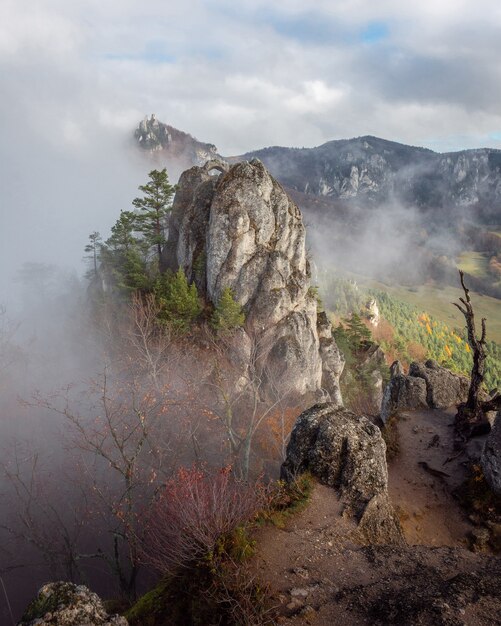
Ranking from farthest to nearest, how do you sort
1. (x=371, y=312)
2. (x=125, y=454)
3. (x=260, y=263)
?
(x=371, y=312), (x=260, y=263), (x=125, y=454)

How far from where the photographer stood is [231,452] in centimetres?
2909

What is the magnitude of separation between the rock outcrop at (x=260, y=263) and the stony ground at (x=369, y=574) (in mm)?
23953

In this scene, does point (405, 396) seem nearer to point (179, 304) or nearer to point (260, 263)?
point (260, 263)

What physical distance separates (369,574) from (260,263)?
3318 cm

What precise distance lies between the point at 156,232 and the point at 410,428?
3778cm

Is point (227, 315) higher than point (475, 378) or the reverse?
higher

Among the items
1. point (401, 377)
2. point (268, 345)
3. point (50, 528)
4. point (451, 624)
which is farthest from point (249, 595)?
point (268, 345)

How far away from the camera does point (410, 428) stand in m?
26.8

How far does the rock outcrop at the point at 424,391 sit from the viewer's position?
2978cm

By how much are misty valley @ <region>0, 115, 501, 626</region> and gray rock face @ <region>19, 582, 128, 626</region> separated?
43 millimetres

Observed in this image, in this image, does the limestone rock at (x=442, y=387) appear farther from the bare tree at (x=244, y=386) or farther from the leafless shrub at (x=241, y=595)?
the leafless shrub at (x=241, y=595)

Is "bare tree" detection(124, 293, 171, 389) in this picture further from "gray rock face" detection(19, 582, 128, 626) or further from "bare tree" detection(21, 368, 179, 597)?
"gray rock face" detection(19, 582, 128, 626)

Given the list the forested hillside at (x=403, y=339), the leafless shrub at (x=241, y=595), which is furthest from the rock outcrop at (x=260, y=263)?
the forested hillside at (x=403, y=339)

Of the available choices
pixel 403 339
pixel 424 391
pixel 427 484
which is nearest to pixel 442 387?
pixel 424 391
